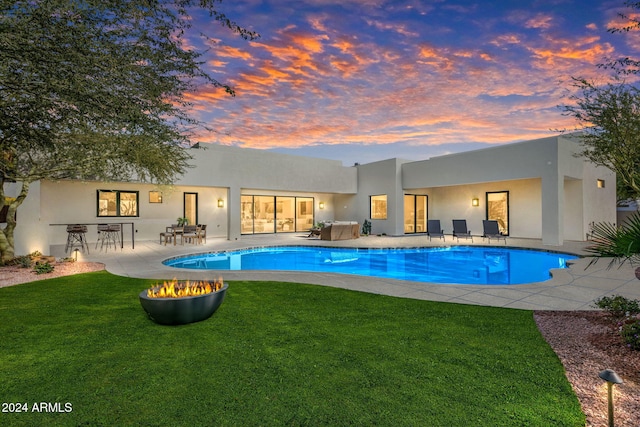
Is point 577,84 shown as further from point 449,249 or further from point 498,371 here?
point 498,371

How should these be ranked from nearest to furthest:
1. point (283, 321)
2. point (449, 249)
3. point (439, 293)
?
point (283, 321)
point (439, 293)
point (449, 249)

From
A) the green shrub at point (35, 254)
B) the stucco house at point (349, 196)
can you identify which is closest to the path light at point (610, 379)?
the stucco house at point (349, 196)

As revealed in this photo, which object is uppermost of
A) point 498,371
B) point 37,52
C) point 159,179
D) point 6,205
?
point 37,52

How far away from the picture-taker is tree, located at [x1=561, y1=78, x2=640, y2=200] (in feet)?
31.6

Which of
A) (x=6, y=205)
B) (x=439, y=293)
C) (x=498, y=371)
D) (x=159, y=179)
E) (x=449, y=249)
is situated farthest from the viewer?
(x=449, y=249)

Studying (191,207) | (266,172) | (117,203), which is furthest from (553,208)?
(117,203)

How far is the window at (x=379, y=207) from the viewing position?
19.5 metres

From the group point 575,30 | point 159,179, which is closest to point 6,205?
point 159,179

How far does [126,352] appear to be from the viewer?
3.52 metres

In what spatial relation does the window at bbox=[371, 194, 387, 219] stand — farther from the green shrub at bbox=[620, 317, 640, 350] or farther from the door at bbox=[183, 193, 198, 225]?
the green shrub at bbox=[620, 317, 640, 350]

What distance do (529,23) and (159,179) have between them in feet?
37.3

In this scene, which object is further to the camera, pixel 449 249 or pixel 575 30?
pixel 449 249

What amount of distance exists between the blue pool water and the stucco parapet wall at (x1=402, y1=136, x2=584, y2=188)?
11.4 feet

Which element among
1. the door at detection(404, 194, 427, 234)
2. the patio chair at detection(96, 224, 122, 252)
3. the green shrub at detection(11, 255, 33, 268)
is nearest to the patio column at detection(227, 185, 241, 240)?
the patio chair at detection(96, 224, 122, 252)
